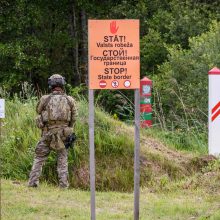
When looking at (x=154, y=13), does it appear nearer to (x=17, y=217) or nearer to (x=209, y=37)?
(x=209, y=37)

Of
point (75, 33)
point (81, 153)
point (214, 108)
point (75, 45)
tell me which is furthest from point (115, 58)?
point (75, 33)

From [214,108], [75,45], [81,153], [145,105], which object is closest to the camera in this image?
[214,108]

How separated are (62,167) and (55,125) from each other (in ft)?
2.17

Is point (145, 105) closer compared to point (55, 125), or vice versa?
point (55, 125)

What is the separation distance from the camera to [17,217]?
29.5 ft

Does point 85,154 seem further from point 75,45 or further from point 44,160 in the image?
point 75,45

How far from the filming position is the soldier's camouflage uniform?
11.2 m

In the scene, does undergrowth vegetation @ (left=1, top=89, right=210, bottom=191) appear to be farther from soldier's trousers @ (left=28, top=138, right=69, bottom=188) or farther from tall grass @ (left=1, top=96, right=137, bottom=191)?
soldier's trousers @ (left=28, top=138, right=69, bottom=188)

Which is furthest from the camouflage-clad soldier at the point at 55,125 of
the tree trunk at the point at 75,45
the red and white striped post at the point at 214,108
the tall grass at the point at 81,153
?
the tree trunk at the point at 75,45

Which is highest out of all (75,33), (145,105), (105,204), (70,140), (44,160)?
(75,33)

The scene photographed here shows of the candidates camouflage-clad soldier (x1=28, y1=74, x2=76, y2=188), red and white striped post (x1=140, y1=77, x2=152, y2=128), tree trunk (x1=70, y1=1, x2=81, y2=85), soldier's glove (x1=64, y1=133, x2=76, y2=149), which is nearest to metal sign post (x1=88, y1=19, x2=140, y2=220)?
camouflage-clad soldier (x1=28, y1=74, x2=76, y2=188)

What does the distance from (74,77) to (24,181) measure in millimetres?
18710

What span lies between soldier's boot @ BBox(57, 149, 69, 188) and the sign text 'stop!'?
3.52 m

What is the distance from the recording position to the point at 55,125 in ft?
37.4
